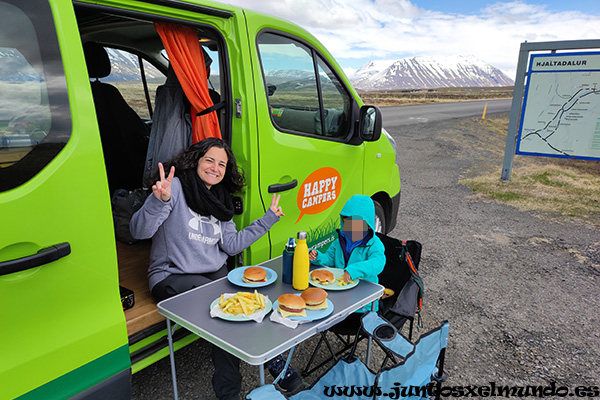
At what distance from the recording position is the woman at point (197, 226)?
88.8 inches

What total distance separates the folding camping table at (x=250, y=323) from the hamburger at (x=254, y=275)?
49mm

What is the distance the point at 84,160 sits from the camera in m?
1.66

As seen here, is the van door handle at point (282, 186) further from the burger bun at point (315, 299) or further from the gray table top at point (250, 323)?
the burger bun at point (315, 299)

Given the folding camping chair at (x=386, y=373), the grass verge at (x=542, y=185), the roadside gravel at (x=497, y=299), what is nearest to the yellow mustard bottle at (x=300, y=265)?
the folding camping chair at (x=386, y=373)

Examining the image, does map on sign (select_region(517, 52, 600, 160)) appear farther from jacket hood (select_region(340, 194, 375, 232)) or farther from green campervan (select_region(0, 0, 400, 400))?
jacket hood (select_region(340, 194, 375, 232))

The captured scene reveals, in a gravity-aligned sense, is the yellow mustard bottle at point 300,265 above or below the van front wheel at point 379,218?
above

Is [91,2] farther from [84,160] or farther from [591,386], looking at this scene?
[591,386]

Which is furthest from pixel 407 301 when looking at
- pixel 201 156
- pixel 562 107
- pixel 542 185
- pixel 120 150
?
pixel 542 185

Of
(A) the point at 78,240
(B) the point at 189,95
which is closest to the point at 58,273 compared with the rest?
(A) the point at 78,240

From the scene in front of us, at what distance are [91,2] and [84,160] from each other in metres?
0.71

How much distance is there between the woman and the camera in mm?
2256

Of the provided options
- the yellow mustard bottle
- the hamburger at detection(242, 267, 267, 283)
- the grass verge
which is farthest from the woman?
the grass verge

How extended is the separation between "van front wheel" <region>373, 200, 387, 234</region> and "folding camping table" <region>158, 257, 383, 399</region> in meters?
1.79

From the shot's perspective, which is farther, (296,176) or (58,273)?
(296,176)
